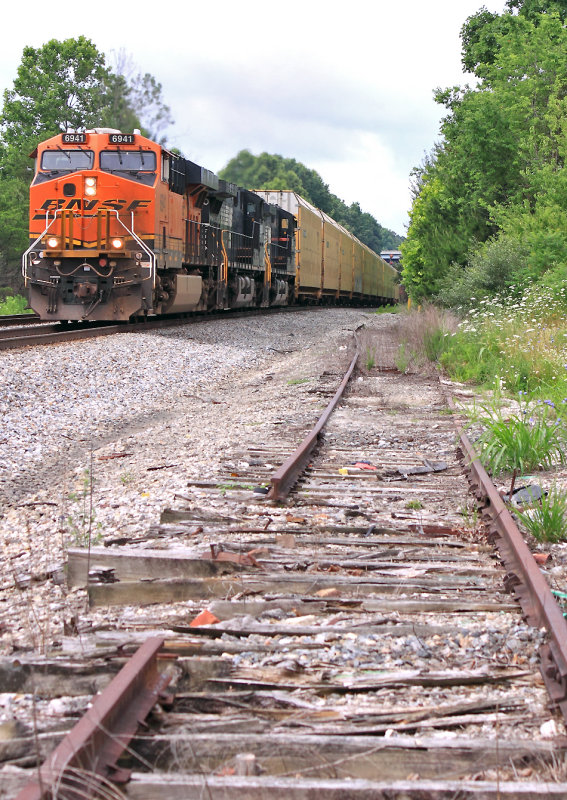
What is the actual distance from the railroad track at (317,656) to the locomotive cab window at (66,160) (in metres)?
12.7

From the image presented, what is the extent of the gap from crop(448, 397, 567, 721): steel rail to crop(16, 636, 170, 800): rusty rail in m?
1.22

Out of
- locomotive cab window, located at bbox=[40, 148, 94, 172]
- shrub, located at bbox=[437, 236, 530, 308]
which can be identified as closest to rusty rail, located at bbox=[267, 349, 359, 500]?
locomotive cab window, located at bbox=[40, 148, 94, 172]

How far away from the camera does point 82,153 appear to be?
53.4 feet

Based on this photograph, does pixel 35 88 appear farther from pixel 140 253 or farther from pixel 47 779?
pixel 47 779

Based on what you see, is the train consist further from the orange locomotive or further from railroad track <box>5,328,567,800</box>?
railroad track <box>5,328,567,800</box>

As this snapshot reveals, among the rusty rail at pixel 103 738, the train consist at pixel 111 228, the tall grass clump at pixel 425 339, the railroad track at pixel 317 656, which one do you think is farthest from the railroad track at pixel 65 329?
the rusty rail at pixel 103 738

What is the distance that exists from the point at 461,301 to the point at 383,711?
2013 cm

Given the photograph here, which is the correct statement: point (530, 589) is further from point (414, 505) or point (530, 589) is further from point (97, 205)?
point (97, 205)

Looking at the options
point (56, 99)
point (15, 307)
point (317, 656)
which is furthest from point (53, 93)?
point (317, 656)

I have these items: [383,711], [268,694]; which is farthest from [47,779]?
[383,711]

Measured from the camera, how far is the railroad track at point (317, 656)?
2137mm

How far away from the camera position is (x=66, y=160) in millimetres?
16391

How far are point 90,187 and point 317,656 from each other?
47.5 feet

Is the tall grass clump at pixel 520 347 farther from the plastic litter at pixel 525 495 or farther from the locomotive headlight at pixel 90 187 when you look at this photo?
the locomotive headlight at pixel 90 187
